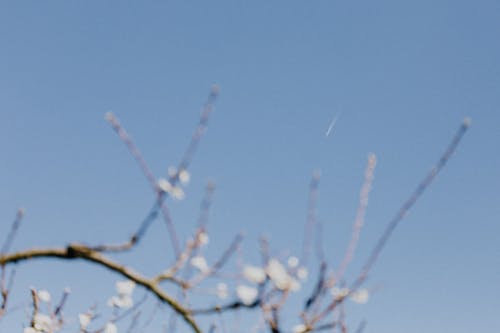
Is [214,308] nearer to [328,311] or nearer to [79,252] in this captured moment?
[328,311]

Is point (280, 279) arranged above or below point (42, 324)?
below

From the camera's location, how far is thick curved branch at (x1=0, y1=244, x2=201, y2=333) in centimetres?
309

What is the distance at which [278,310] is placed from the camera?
3.06 m

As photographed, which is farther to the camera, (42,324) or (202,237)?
(42,324)

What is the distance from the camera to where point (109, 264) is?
312 cm

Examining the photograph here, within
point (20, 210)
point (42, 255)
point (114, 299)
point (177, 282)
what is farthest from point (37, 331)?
point (177, 282)

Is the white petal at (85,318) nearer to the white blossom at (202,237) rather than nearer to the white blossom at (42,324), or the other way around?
the white blossom at (42,324)

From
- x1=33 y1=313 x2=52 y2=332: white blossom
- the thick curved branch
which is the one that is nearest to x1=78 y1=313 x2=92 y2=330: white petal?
x1=33 y1=313 x2=52 y2=332: white blossom

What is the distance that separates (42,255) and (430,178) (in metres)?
2.37

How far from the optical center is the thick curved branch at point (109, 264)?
309cm

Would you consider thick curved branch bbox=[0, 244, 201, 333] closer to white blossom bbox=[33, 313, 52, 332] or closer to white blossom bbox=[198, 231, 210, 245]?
white blossom bbox=[198, 231, 210, 245]

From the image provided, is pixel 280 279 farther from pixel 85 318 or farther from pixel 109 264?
pixel 85 318

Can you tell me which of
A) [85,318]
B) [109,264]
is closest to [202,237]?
[109,264]

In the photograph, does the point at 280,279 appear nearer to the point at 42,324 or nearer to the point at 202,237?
the point at 202,237
